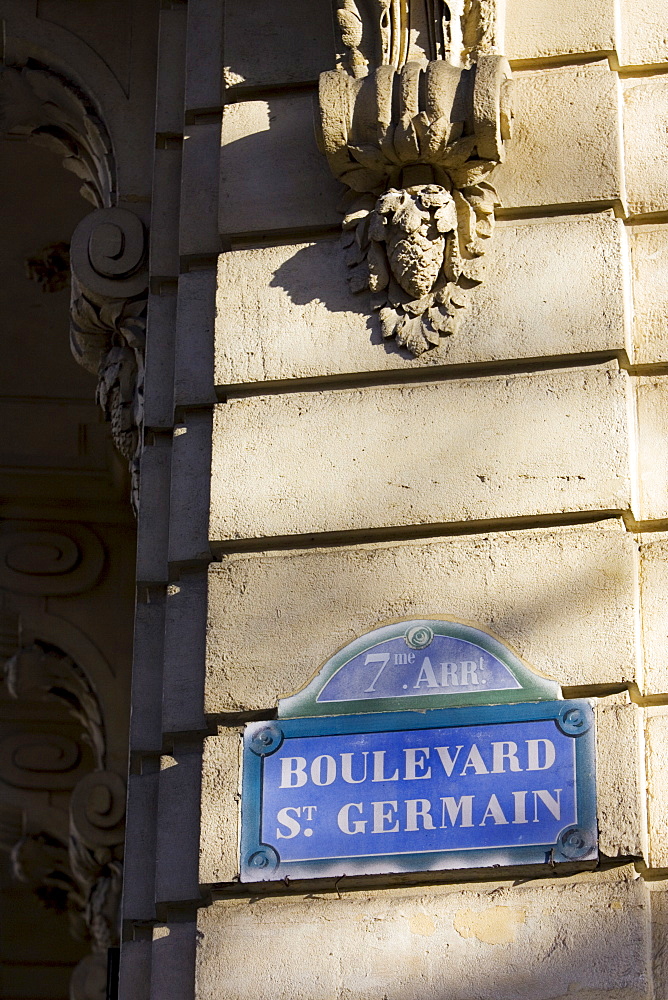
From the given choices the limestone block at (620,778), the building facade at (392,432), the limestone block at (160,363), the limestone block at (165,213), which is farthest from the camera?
the limestone block at (165,213)

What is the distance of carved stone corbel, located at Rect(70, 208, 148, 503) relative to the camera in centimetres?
691

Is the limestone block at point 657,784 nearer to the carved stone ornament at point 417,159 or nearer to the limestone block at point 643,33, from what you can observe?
the carved stone ornament at point 417,159

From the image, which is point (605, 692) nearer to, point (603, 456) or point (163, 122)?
point (603, 456)

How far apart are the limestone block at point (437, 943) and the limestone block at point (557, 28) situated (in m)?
2.73

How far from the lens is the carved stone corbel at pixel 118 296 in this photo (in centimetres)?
691

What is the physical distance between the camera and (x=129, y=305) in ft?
22.8

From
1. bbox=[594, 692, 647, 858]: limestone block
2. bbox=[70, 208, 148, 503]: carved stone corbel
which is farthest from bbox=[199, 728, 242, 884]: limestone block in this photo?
bbox=[70, 208, 148, 503]: carved stone corbel

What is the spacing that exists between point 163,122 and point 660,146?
6.00 feet

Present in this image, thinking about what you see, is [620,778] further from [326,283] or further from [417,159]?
[417,159]

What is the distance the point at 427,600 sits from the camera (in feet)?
18.6

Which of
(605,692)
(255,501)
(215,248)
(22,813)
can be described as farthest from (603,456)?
(22,813)

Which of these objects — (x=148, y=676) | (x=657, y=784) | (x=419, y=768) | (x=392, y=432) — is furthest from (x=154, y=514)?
(x=657, y=784)

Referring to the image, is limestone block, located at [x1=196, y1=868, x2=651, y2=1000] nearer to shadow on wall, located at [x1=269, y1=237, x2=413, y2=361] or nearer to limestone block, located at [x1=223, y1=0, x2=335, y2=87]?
shadow on wall, located at [x1=269, y1=237, x2=413, y2=361]

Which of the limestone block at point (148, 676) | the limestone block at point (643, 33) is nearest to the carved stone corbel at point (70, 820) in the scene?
the limestone block at point (148, 676)
